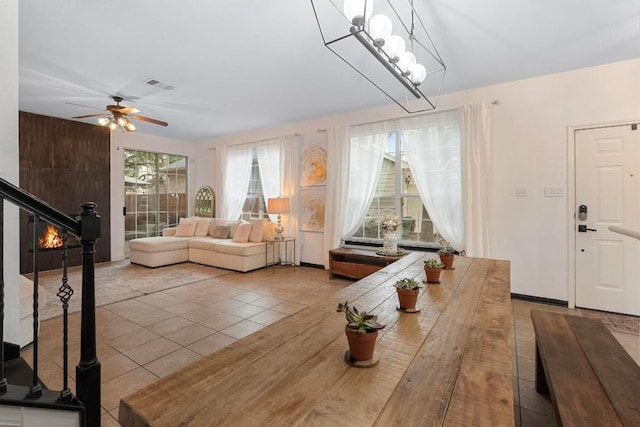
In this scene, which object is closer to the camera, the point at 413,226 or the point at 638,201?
the point at 638,201

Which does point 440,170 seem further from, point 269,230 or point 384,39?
point 269,230

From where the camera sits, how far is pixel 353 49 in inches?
116

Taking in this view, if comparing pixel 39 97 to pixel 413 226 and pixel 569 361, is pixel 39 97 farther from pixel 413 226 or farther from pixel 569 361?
pixel 569 361

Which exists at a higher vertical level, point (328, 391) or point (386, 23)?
point (386, 23)

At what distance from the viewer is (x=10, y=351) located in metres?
2.00

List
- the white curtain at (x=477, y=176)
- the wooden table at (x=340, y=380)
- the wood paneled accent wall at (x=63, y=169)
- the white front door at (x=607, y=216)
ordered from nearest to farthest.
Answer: the wooden table at (x=340, y=380) → the white front door at (x=607, y=216) → the white curtain at (x=477, y=176) → the wood paneled accent wall at (x=63, y=169)

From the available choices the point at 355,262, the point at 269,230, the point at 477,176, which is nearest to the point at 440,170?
the point at 477,176

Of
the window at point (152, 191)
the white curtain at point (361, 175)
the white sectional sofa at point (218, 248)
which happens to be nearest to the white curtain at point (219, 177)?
the white sectional sofa at point (218, 248)

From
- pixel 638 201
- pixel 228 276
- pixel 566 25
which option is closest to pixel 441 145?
pixel 566 25

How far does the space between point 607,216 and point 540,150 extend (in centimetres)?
100

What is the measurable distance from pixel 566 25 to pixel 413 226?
279cm

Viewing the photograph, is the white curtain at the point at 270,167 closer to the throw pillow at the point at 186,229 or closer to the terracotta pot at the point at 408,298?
the throw pillow at the point at 186,229

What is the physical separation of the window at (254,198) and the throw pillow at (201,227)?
2.52 feet

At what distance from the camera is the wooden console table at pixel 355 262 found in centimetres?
432
